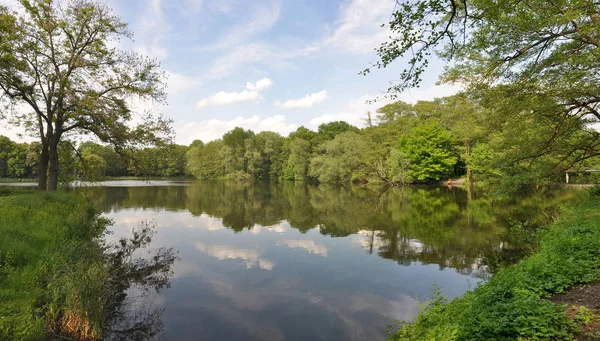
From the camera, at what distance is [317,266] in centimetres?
1202

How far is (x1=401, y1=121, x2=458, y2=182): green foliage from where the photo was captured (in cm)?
4841

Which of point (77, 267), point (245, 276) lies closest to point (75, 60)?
point (77, 267)

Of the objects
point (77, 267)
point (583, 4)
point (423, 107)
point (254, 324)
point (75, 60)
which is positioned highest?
point (423, 107)

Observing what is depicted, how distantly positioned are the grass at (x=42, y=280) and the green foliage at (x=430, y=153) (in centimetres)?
4645

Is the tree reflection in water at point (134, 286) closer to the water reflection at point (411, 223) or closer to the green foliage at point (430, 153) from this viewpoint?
the water reflection at point (411, 223)

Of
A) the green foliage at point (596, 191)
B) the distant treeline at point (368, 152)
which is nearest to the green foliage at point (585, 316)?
the green foliage at point (596, 191)

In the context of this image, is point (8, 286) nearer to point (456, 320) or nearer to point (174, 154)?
point (456, 320)

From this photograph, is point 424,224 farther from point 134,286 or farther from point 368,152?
point 368,152

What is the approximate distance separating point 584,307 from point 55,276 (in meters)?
10.4

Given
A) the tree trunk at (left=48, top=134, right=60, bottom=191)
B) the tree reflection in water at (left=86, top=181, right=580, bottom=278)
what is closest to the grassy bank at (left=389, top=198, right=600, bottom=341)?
the tree reflection in water at (left=86, top=181, right=580, bottom=278)

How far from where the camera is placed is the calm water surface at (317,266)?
775cm

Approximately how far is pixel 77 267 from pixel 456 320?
350 inches

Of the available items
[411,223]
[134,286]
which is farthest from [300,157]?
[134,286]

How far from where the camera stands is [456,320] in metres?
5.05
